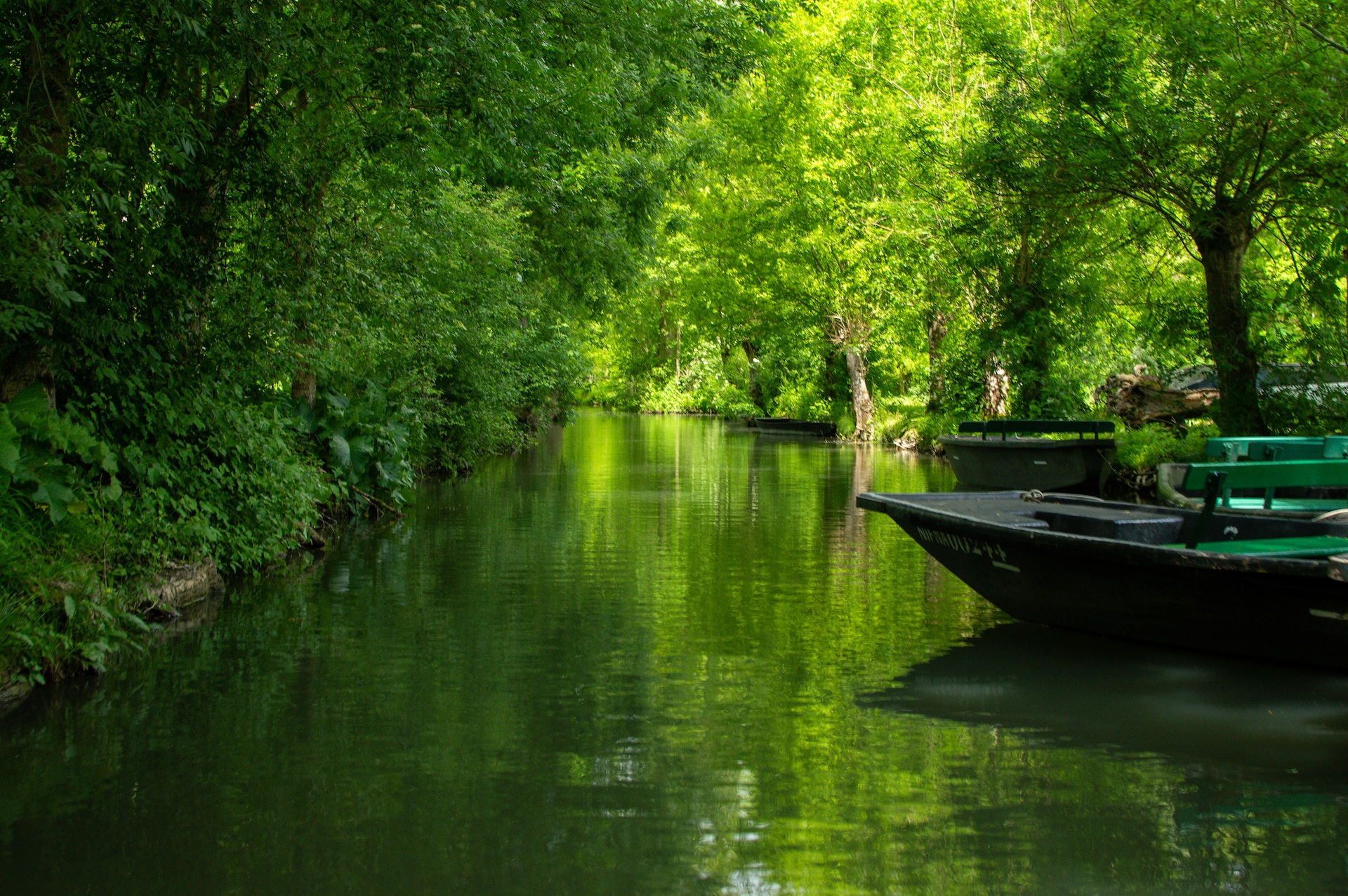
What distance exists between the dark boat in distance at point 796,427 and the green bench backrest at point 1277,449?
2853 centimetres

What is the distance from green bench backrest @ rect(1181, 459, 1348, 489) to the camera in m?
8.05

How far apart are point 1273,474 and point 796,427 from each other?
3452 centimetres

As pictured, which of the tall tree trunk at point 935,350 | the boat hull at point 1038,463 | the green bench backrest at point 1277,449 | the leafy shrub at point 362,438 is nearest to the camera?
the green bench backrest at point 1277,449

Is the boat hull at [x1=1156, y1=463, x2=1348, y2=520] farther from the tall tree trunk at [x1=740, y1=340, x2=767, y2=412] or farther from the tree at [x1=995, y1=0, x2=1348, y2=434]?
the tall tree trunk at [x1=740, y1=340, x2=767, y2=412]

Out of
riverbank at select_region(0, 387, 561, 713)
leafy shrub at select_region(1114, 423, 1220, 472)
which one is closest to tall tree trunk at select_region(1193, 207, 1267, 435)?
leafy shrub at select_region(1114, 423, 1220, 472)

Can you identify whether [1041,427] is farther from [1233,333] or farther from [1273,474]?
[1273,474]

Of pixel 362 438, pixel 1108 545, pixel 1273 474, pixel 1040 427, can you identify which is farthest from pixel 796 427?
pixel 1108 545

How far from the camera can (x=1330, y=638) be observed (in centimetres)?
720

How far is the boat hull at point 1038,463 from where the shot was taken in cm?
1867

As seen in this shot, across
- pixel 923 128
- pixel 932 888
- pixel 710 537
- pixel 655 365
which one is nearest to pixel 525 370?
pixel 923 128

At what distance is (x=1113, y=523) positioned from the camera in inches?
352

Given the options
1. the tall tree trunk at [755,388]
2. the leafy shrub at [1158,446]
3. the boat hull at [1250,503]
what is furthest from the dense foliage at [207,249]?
the tall tree trunk at [755,388]

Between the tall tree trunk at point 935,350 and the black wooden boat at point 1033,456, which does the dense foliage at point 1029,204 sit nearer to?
the tall tree trunk at point 935,350

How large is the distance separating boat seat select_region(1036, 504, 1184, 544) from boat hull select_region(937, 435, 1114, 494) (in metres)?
9.37
